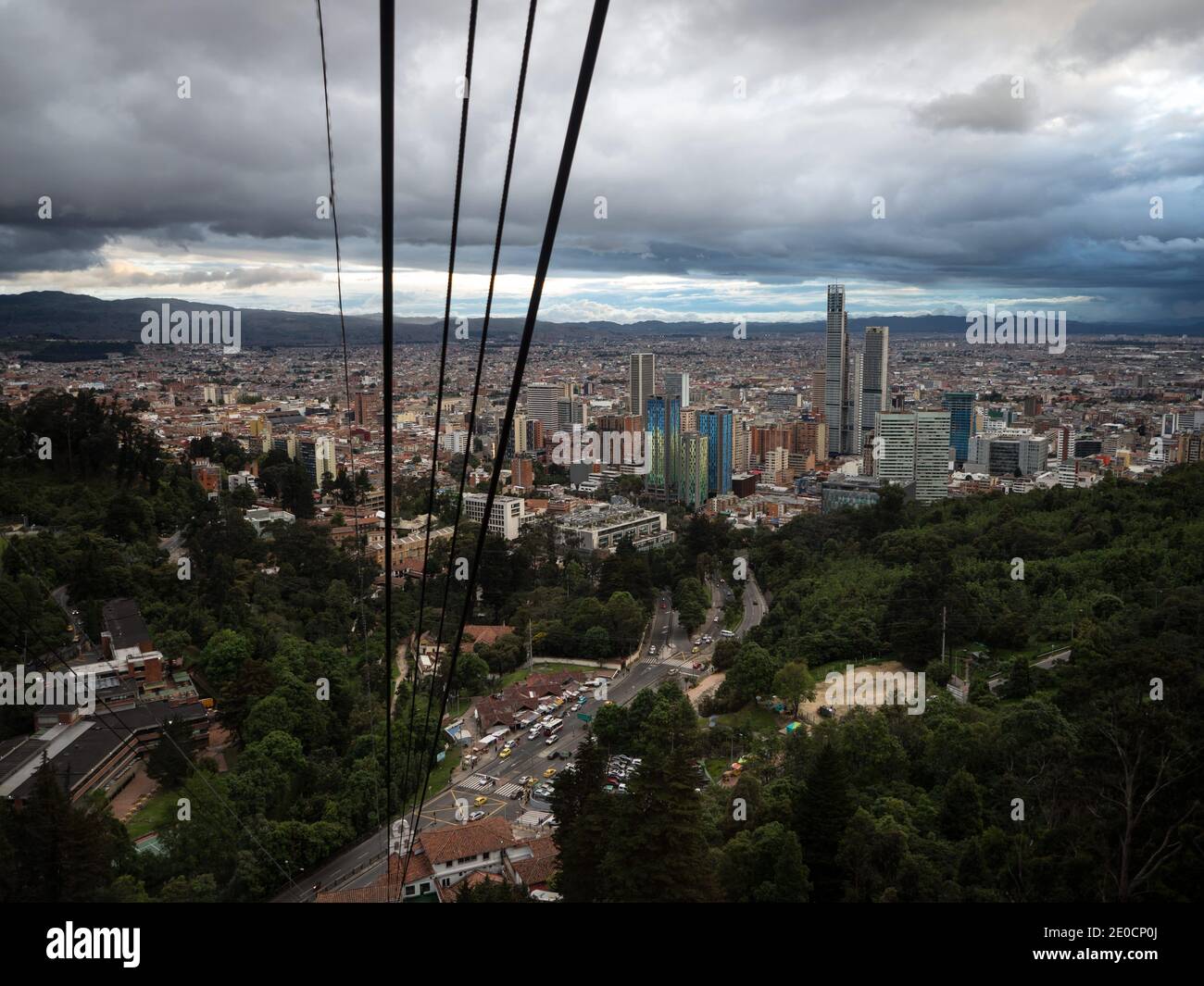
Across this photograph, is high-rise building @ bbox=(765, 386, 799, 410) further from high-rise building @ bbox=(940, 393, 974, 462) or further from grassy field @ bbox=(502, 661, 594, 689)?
grassy field @ bbox=(502, 661, 594, 689)

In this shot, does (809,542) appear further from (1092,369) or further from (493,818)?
(1092,369)

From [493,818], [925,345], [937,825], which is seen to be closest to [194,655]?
[493,818]

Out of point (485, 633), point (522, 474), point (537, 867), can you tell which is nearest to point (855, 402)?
point (522, 474)

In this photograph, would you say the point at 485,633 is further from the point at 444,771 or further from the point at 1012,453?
the point at 1012,453

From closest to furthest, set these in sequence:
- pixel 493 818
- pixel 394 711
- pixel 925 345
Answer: pixel 493 818, pixel 394 711, pixel 925 345

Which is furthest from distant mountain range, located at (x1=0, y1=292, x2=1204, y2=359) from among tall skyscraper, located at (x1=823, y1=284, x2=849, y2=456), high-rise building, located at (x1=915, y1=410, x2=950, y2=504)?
high-rise building, located at (x1=915, y1=410, x2=950, y2=504)

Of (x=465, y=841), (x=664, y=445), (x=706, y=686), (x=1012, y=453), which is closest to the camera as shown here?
(x=465, y=841)
